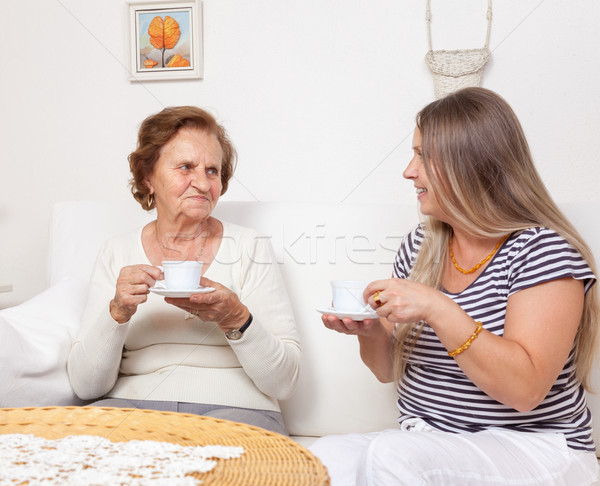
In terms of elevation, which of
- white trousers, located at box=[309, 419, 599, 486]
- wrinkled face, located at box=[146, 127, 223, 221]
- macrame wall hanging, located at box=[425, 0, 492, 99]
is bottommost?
white trousers, located at box=[309, 419, 599, 486]

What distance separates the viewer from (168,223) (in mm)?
1298

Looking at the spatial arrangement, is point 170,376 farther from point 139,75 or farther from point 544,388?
point 139,75

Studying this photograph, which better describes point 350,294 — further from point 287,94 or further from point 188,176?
point 287,94

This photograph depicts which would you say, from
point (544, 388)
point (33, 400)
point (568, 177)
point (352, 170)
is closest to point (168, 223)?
point (33, 400)

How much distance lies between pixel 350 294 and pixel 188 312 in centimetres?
40

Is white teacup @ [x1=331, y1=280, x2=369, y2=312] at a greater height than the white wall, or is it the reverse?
the white wall

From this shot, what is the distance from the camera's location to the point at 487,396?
0.95m

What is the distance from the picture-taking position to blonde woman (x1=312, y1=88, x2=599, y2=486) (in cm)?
84

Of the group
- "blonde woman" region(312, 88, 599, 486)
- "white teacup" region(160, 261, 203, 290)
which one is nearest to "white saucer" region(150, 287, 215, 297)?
"white teacup" region(160, 261, 203, 290)

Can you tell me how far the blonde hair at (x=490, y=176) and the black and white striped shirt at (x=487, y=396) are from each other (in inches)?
1.2

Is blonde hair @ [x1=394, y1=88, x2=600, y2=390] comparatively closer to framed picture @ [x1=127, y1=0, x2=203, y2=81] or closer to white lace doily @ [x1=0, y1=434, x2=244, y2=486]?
white lace doily @ [x1=0, y1=434, x2=244, y2=486]

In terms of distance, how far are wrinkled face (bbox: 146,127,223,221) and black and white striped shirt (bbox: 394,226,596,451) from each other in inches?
21.0

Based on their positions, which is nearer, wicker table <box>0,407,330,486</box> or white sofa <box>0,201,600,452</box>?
wicker table <box>0,407,330,486</box>

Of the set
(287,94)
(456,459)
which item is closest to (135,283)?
(456,459)
